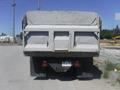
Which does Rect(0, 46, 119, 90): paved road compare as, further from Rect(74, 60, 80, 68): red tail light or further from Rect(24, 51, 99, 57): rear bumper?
Rect(24, 51, 99, 57): rear bumper

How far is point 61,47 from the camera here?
47.3ft

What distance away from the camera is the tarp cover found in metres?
15.5

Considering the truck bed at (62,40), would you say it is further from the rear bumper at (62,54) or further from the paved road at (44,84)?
the paved road at (44,84)

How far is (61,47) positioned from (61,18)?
1704 millimetres

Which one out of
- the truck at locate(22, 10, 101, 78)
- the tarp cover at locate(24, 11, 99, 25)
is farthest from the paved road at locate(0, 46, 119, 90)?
the tarp cover at locate(24, 11, 99, 25)

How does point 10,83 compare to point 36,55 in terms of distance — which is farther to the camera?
point 36,55

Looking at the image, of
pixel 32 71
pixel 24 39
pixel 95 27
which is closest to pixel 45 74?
pixel 32 71

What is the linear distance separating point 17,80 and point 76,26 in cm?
297

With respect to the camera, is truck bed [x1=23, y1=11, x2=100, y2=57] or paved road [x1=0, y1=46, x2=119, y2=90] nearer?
paved road [x1=0, y1=46, x2=119, y2=90]

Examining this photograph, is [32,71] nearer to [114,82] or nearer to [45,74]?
[45,74]

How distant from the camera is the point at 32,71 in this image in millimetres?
15281

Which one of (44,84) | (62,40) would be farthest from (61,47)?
(44,84)

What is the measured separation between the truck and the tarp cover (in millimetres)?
207

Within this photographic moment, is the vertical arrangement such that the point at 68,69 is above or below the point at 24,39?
below
